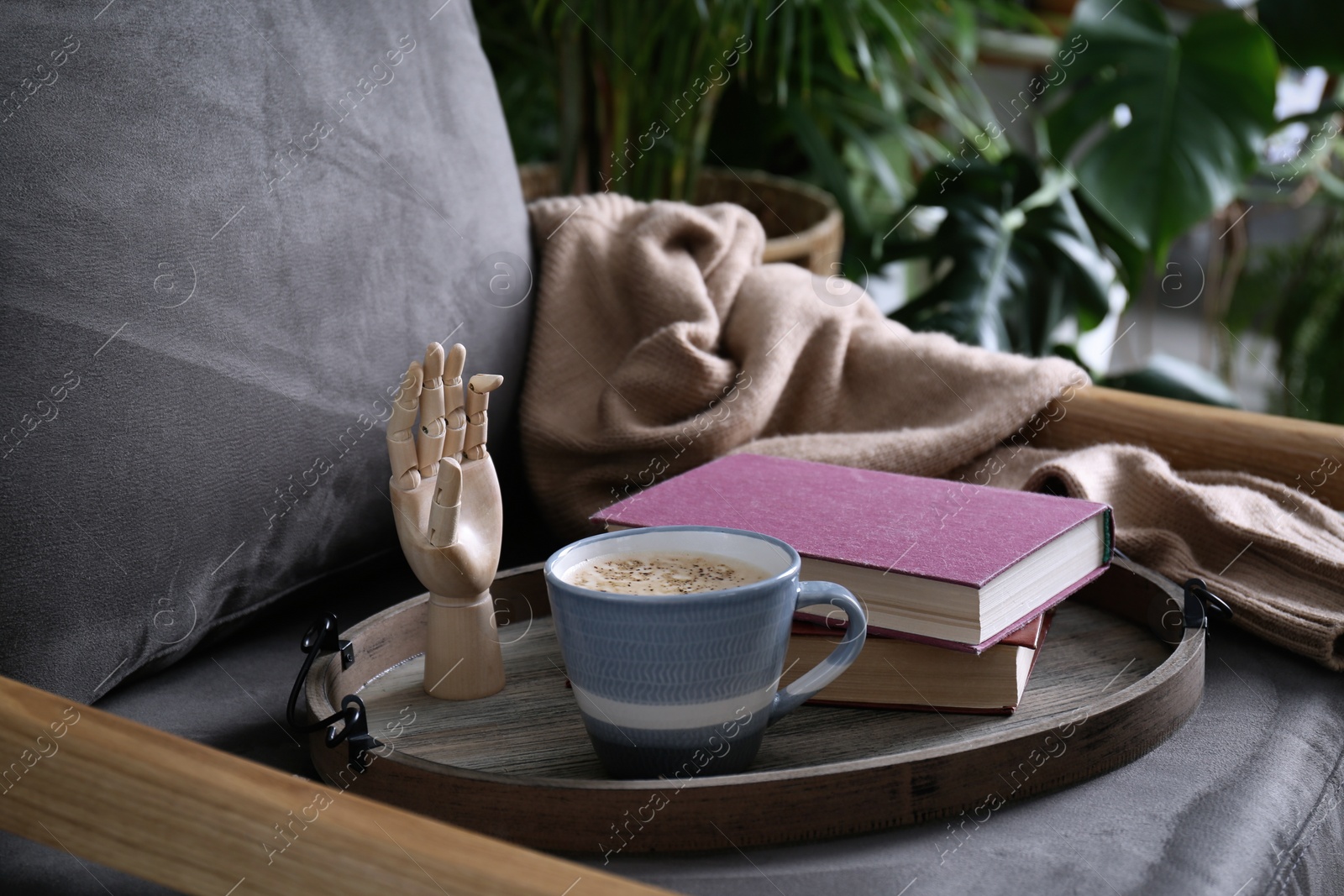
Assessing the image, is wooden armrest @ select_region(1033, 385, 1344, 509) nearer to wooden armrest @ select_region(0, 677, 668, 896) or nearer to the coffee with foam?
the coffee with foam

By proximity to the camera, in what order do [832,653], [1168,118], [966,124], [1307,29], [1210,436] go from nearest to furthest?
[832,653], [1210,436], [1168,118], [1307,29], [966,124]

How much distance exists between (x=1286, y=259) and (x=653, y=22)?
5.43 feet

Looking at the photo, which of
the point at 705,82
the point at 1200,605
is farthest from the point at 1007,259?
the point at 1200,605

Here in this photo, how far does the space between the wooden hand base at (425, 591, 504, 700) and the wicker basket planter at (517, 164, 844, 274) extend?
0.91 metres

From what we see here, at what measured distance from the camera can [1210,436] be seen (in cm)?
84

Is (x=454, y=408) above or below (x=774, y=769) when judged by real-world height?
above

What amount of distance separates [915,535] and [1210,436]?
40 centimetres

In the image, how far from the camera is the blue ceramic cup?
45 centimetres

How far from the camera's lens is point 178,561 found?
0.61 metres

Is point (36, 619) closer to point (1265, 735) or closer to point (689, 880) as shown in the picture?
point (689, 880)

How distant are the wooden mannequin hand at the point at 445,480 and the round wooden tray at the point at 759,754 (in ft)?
0.23

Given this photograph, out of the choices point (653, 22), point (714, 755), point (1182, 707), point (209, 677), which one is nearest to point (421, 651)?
point (209, 677)

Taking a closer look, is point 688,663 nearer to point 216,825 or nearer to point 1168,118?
point 216,825

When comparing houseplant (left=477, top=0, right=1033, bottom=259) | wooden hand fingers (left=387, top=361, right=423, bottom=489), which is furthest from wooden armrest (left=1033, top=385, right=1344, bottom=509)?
houseplant (left=477, top=0, right=1033, bottom=259)
